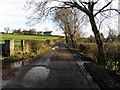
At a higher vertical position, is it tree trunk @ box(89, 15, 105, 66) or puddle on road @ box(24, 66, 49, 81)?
tree trunk @ box(89, 15, 105, 66)

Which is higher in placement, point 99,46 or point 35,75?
point 99,46

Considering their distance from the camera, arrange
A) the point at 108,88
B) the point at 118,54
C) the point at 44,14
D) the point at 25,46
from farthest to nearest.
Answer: the point at 25,46, the point at 44,14, the point at 118,54, the point at 108,88

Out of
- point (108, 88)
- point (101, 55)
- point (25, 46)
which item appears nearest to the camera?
point (108, 88)

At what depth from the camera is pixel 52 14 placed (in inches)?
1044

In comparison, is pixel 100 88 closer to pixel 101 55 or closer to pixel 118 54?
pixel 118 54

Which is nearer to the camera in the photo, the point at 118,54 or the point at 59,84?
the point at 59,84

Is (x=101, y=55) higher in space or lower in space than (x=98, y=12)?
lower

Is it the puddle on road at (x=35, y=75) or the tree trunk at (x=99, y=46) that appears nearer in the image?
the puddle on road at (x=35, y=75)

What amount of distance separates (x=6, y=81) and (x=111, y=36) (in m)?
12.4

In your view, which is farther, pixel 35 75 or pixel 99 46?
pixel 99 46

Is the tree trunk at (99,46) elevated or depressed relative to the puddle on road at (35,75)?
elevated

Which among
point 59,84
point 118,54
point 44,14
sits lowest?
point 59,84

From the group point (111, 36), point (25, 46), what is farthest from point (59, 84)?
point (25, 46)

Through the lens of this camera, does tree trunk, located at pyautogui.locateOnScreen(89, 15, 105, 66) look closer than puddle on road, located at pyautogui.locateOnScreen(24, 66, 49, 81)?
No
